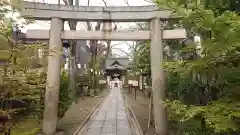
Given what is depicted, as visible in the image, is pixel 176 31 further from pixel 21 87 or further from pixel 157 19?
pixel 21 87

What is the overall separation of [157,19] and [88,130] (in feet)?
18.0

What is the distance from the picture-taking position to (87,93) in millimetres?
26844

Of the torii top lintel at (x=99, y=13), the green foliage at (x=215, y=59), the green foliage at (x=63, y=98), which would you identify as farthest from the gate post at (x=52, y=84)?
the green foliage at (x=215, y=59)

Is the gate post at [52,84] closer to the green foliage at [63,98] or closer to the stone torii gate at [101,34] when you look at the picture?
the stone torii gate at [101,34]

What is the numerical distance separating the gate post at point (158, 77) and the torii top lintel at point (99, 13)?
34 centimetres

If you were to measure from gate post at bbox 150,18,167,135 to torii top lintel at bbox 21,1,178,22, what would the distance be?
13.4 inches

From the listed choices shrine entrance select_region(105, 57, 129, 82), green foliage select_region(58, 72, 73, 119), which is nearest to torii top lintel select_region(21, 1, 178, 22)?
green foliage select_region(58, 72, 73, 119)

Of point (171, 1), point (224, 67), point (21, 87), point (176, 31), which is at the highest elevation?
point (176, 31)

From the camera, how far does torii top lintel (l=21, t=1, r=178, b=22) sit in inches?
356

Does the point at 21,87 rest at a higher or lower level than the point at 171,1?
lower

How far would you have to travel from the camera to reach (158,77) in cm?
903

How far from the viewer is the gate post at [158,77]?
884 cm

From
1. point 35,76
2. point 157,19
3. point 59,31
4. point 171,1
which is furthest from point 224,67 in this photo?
point 59,31

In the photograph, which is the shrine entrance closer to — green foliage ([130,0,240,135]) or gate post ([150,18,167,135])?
gate post ([150,18,167,135])
